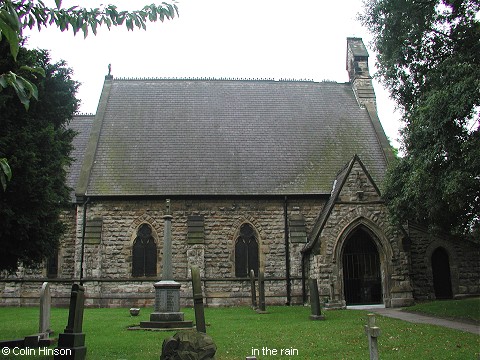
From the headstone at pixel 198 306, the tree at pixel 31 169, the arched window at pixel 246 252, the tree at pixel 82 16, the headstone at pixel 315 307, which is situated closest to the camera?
the tree at pixel 82 16

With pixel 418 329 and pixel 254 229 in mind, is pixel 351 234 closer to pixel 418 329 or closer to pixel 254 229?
pixel 254 229

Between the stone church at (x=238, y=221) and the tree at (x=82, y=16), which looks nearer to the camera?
the tree at (x=82, y=16)

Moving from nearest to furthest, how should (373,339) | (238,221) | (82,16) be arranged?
(82,16)
(373,339)
(238,221)

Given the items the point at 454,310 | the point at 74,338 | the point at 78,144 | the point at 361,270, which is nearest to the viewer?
the point at 74,338

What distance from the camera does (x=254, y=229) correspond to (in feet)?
72.1

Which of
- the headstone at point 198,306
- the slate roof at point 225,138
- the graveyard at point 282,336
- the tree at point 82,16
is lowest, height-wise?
the graveyard at point 282,336

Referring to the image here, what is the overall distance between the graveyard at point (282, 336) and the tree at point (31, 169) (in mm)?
2389

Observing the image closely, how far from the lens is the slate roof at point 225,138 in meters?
22.4

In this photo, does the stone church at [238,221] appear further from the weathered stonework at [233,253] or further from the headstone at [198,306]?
the headstone at [198,306]

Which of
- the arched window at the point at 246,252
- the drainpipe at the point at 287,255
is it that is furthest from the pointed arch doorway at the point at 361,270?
the arched window at the point at 246,252

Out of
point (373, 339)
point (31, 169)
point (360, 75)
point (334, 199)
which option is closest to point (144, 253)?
point (334, 199)

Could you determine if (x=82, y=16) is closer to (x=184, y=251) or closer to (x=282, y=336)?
(x=282, y=336)

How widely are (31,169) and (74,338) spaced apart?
3760mm

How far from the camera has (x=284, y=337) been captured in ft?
36.7
